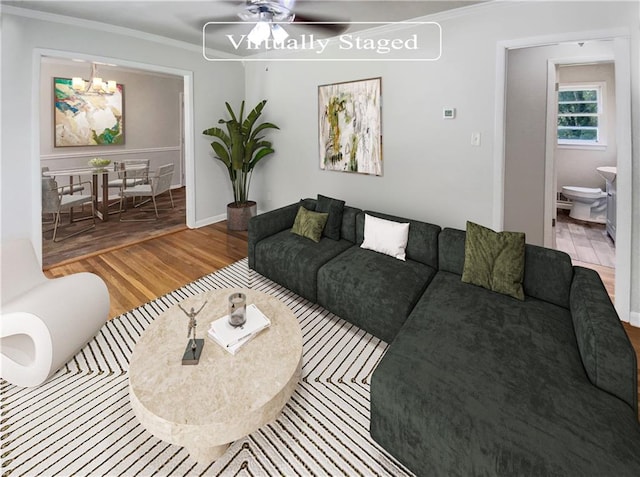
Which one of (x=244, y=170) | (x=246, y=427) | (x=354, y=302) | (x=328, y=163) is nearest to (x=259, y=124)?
(x=244, y=170)

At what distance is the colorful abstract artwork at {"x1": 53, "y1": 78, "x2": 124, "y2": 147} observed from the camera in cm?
584

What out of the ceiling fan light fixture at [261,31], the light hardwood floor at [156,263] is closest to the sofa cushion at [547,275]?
the ceiling fan light fixture at [261,31]

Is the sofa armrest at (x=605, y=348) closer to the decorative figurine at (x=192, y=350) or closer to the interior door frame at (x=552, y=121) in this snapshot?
the decorative figurine at (x=192, y=350)

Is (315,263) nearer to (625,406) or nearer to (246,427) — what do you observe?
(246,427)

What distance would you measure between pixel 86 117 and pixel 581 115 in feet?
28.8

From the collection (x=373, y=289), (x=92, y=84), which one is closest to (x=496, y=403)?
(x=373, y=289)

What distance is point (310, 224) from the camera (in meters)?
3.37

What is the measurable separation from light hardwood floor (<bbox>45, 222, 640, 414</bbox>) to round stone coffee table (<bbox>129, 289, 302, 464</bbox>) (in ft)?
4.58

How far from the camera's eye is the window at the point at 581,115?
5.66 metres

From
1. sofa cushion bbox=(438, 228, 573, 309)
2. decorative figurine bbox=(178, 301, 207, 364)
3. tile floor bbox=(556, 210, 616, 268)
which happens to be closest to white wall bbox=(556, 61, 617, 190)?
tile floor bbox=(556, 210, 616, 268)

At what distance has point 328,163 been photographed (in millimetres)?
4434

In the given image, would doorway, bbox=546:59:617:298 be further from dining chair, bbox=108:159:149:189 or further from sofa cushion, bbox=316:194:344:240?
dining chair, bbox=108:159:149:189

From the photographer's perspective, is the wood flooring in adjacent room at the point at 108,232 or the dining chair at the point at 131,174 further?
the dining chair at the point at 131,174

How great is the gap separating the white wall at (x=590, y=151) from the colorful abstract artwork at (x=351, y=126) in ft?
11.5
